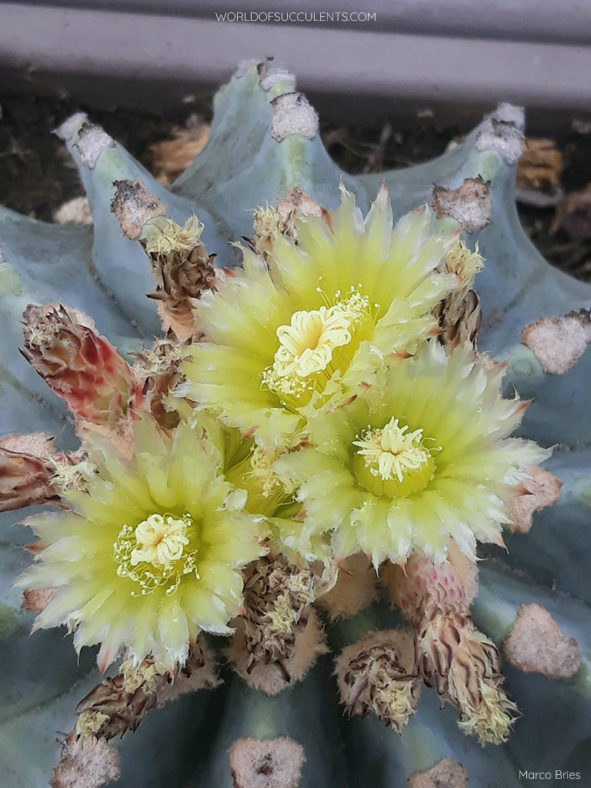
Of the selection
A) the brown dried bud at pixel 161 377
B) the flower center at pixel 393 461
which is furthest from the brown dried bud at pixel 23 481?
the flower center at pixel 393 461

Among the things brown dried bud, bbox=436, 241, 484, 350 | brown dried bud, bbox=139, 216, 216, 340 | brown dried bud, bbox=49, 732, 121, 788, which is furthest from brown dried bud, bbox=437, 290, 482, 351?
brown dried bud, bbox=49, 732, 121, 788

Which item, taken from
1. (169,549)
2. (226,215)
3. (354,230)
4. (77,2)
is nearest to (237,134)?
(226,215)

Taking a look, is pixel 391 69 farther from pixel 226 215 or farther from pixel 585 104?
pixel 226 215

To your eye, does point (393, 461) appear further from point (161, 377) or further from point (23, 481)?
point (23, 481)

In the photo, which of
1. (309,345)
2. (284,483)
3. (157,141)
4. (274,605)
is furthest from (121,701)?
(157,141)

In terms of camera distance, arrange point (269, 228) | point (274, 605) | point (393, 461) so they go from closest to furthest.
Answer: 1. point (393, 461)
2. point (274, 605)
3. point (269, 228)

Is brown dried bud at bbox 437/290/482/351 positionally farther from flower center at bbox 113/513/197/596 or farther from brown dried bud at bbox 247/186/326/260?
flower center at bbox 113/513/197/596

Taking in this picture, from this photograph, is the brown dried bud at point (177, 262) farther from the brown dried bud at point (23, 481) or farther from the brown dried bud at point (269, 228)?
the brown dried bud at point (23, 481)
